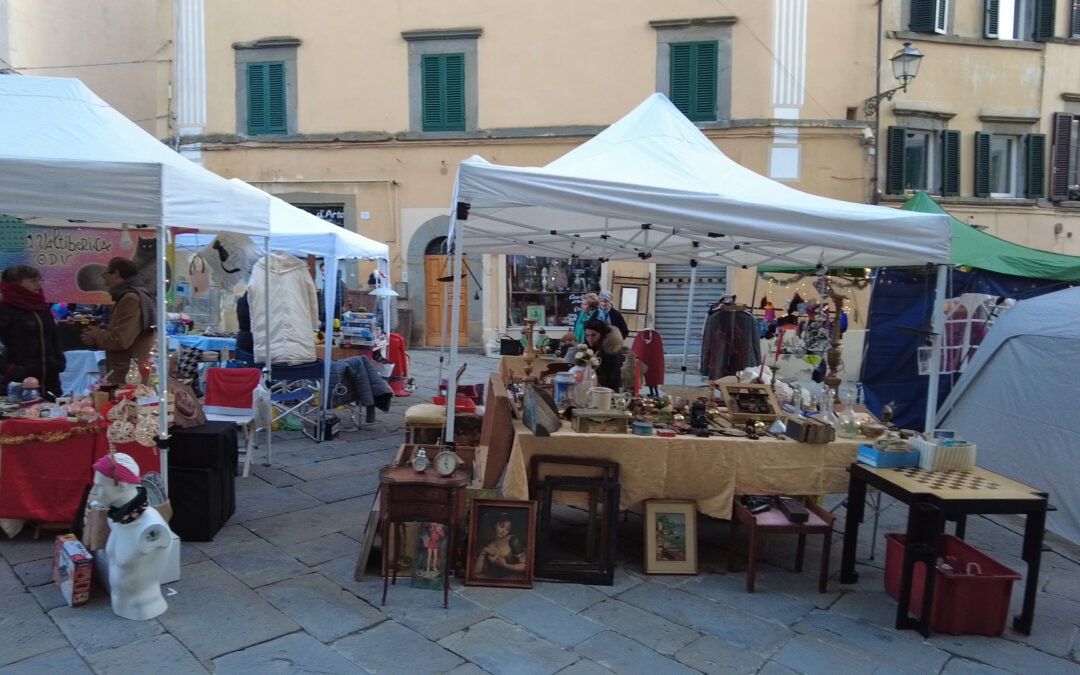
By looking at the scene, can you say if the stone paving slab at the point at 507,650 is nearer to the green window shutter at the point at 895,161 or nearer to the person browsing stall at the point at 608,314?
the person browsing stall at the point at 608,314

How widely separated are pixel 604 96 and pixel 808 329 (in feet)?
19.5

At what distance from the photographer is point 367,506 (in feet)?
15.1

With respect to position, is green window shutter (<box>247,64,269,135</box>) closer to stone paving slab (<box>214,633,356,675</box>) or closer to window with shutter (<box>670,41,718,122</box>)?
window with shutter (<box>670,41,718,122</box>)

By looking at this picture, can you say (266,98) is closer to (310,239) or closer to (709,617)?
(310,239)

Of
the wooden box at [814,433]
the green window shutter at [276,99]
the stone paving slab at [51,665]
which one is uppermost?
the green window shutter at [276,99]

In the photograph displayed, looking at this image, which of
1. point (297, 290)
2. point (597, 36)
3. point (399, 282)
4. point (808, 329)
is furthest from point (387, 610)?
point (597, 36)

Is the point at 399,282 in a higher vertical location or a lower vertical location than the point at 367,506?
higher

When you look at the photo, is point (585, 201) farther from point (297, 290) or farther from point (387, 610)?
point (297, 290)

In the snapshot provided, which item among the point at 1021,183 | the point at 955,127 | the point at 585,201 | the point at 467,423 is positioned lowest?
the point at 467,423

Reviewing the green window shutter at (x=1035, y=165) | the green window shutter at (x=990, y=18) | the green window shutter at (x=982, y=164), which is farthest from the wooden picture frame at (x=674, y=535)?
the green window shutter at (x=990, y=18)

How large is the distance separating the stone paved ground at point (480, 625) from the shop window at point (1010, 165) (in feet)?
32.0

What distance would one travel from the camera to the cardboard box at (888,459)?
3.46 m

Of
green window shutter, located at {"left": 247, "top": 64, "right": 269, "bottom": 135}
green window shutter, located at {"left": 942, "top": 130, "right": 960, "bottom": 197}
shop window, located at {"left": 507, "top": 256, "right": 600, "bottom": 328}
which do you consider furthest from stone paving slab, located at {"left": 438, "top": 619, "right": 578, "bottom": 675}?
green window shutter, located at {"left": 247, "top": 64, "right": 269, "bottom": 135}

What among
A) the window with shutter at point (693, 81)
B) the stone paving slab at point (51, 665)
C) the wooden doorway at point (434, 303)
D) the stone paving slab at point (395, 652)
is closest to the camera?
the stone paving slab at point (51, 665)
